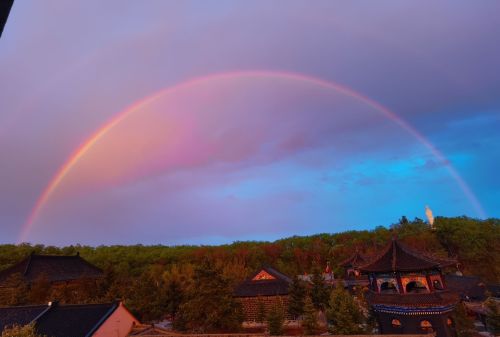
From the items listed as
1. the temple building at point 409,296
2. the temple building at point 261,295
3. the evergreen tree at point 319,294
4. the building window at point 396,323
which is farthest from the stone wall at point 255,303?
the building window at point 396,323

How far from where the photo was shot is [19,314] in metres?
25.6

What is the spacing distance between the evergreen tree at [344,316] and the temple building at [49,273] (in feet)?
119

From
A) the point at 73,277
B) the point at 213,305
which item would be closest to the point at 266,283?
the point at 213,305

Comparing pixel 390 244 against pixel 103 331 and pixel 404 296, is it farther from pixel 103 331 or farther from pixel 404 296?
pixel 103 331

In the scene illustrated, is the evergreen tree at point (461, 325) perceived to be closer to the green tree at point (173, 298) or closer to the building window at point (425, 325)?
the building window at point (425, 325)

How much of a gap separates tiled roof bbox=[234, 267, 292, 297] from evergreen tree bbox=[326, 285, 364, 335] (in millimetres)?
10867

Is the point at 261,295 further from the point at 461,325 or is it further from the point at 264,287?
the point at 461,325

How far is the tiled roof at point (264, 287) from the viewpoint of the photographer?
1516 inches

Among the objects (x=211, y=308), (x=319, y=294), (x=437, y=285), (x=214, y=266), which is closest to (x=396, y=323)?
(x=437, y=285)

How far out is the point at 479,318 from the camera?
37.2 m

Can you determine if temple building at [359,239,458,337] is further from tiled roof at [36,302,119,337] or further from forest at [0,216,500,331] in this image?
tiled roof at [36,302,119,337]

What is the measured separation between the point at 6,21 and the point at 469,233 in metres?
92.1

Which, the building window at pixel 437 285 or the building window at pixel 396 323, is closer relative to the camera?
the building window at pixel 396 323

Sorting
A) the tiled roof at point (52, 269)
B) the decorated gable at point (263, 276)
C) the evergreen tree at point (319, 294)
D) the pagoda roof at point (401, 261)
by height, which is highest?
the tiled roof at point (52, 269)
